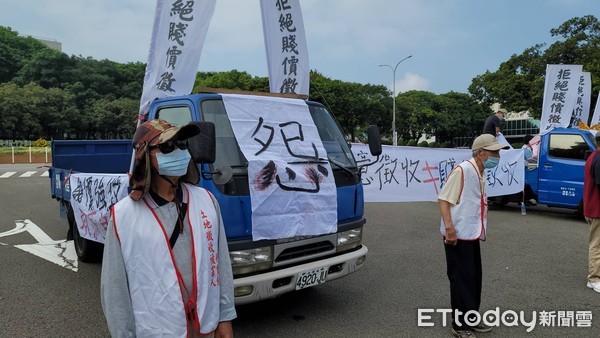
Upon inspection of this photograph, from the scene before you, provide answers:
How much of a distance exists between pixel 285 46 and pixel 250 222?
12.3ft

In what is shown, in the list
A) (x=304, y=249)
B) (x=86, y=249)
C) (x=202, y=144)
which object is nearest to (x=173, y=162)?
(x=202, y=144)

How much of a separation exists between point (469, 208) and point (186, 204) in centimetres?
252

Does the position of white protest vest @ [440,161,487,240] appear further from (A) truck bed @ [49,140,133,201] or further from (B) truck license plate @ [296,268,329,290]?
(A) truck bed @ [49,140,133,201]

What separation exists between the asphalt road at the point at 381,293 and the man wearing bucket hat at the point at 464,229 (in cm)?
35

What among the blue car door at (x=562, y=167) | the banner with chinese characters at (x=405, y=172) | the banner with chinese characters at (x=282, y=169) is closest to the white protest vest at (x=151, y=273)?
the banner with chinese characters at (x=282, y=169)

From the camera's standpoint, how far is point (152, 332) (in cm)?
178

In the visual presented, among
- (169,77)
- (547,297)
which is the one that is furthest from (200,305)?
(547,297)

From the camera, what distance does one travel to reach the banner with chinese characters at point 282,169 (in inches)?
134

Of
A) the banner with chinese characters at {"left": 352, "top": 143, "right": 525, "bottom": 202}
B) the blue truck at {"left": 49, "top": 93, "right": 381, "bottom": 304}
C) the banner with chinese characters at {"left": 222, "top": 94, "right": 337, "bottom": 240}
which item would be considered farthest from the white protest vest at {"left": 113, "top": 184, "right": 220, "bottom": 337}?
the banner with chinese characters at {"left": 352, "top": 143, "right": 525, "bottom": 202}

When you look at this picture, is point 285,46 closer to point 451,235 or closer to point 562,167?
point 451,235

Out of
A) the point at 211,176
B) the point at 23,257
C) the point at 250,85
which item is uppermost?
the point at 250,85

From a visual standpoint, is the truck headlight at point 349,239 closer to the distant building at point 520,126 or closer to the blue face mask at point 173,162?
the blue face mask at point 173,162

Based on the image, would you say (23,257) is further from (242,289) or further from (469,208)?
(469,208)

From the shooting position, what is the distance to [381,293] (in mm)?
4684
